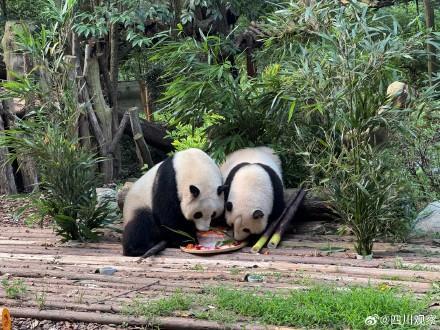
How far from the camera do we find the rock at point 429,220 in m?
5.53

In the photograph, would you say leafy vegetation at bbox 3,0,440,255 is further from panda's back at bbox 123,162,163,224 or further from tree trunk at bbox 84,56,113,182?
tree trunk at bbox 84,56,113,182

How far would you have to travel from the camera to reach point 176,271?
4.74 m

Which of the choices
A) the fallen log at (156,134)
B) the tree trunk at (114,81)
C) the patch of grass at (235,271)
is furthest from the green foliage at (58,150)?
the fallen log at (156,134)

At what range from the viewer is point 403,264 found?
460 centimetres

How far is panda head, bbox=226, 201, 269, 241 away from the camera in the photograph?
5543 millimetres

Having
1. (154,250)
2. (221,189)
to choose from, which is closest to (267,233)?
(221,189)

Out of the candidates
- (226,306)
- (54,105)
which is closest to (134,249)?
(54,105)

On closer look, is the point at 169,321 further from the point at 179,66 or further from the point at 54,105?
the point at 179,66

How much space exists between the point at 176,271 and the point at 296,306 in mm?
1376

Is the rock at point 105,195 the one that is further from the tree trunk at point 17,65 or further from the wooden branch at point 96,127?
the wooden branch at point 96,127

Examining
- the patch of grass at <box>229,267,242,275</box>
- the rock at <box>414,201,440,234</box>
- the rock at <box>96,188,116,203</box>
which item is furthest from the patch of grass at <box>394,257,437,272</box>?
the rock at <box>96,188,116,203</box>

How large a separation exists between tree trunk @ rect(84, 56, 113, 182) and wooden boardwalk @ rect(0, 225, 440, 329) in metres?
3.14

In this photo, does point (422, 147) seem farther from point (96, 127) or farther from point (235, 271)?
point (96, 127)

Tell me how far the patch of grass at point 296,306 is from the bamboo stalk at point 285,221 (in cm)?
148
